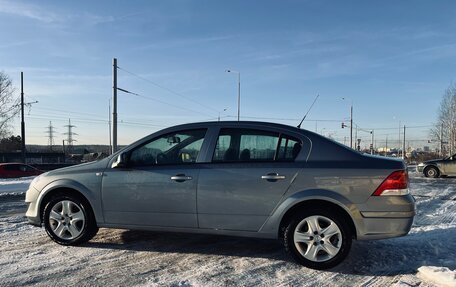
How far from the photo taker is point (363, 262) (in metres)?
5.11

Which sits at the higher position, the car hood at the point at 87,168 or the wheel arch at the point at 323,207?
the car hood at the point at 87,168

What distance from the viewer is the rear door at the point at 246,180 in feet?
16.4

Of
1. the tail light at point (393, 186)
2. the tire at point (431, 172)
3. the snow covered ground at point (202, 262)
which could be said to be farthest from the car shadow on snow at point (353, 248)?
the tire at point (431, 172)

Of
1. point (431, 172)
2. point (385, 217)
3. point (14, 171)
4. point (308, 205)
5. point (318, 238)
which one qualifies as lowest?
point (14, 171)

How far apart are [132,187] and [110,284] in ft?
4.74

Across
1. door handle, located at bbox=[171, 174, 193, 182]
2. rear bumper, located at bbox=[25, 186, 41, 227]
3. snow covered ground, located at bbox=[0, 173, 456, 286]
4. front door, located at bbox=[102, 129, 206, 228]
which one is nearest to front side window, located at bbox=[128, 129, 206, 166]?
front door, located at bbox=[102, 129, 206, 228]

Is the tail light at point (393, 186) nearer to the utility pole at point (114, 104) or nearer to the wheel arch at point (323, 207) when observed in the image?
the wheel arch at point (323, 207)

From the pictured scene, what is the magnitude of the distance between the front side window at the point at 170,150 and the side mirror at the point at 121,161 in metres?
0.07

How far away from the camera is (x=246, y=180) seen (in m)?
5.06

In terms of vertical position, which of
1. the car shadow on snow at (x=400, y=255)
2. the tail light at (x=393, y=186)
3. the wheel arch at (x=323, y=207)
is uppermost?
the tail light at (x=393, y=186)

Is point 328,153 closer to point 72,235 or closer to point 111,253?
point 111,253

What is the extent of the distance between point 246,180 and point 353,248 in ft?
6.11

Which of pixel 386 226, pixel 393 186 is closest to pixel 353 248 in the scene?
pixel 386 226

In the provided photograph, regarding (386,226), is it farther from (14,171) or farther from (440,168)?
→ (14,171)
